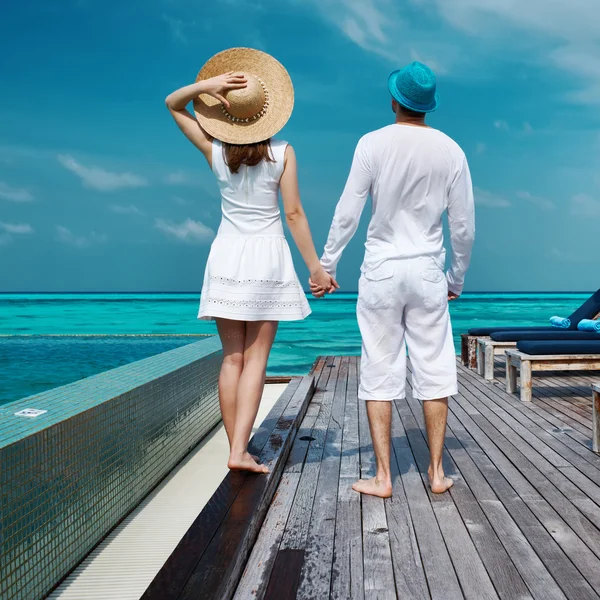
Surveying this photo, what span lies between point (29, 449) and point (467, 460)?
2025 mm

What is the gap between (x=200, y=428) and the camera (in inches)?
204

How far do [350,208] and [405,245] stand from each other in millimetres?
252

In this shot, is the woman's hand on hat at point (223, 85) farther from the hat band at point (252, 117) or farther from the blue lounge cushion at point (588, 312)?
the blue lounge cushion at point (588, 312)

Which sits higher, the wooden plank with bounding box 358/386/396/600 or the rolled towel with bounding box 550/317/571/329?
the rolled towel with bounding box 550/317/571/329

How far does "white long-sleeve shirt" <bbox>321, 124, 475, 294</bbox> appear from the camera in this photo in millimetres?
2336

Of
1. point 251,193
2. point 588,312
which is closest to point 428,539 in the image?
point 251,193

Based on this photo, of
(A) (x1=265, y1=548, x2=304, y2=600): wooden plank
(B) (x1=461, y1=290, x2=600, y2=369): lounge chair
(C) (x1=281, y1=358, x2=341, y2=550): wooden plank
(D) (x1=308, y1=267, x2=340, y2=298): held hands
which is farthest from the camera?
(B) (x1=461, y1=290, x2=600, y2=369): lounge chair

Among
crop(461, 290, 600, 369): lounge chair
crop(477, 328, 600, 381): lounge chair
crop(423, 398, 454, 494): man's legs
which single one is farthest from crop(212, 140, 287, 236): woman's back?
crop(461, 290, 600, 369): lounge chair

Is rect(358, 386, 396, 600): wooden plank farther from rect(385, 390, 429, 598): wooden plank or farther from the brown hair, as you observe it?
the brown hair

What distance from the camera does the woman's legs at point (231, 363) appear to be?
8.30 ft

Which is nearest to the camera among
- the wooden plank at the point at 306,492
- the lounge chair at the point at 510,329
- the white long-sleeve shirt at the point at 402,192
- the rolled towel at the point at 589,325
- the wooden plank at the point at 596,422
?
the wooden plank at the point at 306,492

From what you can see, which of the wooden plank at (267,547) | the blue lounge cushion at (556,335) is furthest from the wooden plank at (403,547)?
the blue lounge cushion at (556,335)

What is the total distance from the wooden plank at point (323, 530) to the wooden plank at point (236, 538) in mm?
183

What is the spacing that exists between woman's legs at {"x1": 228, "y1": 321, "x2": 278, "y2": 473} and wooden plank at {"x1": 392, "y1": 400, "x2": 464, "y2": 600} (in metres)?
0.63
